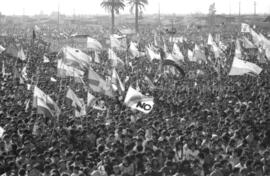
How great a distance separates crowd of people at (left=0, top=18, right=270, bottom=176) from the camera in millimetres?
11664

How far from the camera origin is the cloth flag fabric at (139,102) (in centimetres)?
1623

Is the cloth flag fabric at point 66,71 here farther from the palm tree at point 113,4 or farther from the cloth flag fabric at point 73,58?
the palm tree at point 113,4

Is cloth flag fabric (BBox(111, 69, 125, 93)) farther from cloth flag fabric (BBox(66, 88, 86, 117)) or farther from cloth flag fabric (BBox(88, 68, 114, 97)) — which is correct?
cloth flag fabric (BBox(66, 88, 86, 117))

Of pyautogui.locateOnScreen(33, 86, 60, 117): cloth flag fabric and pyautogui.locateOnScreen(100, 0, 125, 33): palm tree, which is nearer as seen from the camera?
pyautogui.locateOnScreen(33, 86, 60, 117): cloth flag fabric

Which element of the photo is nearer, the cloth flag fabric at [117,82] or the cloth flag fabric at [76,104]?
the cloth flag fabric at [76,104]

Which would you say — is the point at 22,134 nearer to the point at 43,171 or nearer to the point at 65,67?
the point at 43,171

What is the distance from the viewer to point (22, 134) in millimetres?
14062

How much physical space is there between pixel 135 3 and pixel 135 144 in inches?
2197

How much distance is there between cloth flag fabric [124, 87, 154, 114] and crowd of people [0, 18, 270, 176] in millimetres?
297

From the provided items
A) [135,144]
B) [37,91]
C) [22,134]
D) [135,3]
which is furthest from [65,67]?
[135,3]

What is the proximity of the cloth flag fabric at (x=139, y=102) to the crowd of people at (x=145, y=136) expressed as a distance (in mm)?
297

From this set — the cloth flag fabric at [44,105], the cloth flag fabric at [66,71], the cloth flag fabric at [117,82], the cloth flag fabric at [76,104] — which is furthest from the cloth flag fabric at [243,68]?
the cloth flag fabric at [44,105]

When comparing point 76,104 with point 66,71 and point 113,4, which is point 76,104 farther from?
point 113,4

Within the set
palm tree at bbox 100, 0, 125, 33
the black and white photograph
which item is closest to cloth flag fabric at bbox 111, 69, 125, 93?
the black and white photograph
